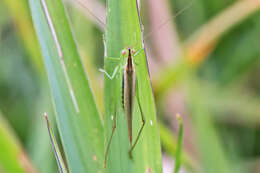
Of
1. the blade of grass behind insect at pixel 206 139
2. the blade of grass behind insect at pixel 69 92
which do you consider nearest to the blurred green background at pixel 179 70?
the blade of grass behind insect at pixel 206 139

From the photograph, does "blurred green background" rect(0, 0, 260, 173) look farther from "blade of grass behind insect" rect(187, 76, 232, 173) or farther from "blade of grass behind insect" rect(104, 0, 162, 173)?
"blade of grass behind insect" rect(104, 0, 162, 173)

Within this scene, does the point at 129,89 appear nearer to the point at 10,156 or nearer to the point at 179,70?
the point at 10,156

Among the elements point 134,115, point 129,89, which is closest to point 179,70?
point 129,89

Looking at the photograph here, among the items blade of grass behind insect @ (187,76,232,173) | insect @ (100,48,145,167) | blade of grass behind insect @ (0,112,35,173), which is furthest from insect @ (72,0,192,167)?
blade of grass behind insect @ (187,76,232,173)

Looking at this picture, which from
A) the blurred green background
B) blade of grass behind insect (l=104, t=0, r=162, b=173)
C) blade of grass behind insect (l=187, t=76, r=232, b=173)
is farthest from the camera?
the blurred green background

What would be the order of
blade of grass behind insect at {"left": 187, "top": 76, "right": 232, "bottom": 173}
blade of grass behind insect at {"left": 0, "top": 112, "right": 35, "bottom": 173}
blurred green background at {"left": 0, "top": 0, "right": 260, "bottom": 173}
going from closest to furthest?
blade of grass behind insect at {"left": 0, "top": 112, "right": 35, "bottom": 173}, blade of grass behind insect at {"left": 187, "top": 76, "right": 232, "bottom": 173}, blurred green background at {"left": 0, "top": 0, "right": 260, "bottom": 173}

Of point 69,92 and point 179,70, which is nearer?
point 69,92

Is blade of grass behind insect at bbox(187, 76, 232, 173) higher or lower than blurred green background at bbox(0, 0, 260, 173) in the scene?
lower

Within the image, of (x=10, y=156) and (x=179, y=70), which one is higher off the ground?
(x=179, y=70)
